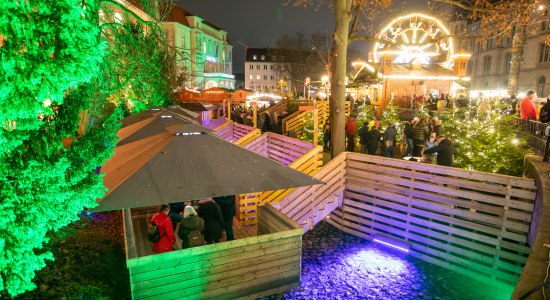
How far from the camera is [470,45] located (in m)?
68.8

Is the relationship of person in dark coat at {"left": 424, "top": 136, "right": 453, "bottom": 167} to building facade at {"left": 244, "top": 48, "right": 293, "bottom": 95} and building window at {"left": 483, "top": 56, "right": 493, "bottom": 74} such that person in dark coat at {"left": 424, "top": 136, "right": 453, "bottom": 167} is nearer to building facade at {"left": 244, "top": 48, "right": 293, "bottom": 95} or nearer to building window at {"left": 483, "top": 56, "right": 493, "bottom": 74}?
building window at {"left": 483, "top": 56, "right": 493, "bottom": 74}

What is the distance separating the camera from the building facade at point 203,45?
56.3 metres

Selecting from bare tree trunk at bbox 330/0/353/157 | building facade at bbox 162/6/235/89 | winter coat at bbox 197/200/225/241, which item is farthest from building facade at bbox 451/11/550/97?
building facade at bbox 162/6/235/89

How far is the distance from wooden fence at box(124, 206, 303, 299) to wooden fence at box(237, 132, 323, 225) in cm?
245

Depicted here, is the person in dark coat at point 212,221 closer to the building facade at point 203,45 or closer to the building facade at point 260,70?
the building facade at point 203,45

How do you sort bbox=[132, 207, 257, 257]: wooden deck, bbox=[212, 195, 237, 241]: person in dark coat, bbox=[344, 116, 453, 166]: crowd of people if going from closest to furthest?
1. bbox=[132, 207, 257, 257]: wooden deck
2. bbox=[212, 195, 237, 241]: person in dark coat
3. bbox=[344, 116, 453, 166]: crowd of people

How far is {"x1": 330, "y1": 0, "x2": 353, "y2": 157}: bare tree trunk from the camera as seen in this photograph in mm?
10547

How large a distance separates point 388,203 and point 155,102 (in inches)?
505

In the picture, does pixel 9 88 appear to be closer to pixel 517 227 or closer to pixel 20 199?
pixel 20 199

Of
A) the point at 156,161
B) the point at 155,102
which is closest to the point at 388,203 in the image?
the point at 156,161

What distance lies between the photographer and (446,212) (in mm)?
7438

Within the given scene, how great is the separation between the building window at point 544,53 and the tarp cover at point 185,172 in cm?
5021

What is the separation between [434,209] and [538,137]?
4.57 m

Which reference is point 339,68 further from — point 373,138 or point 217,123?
point 217,123
